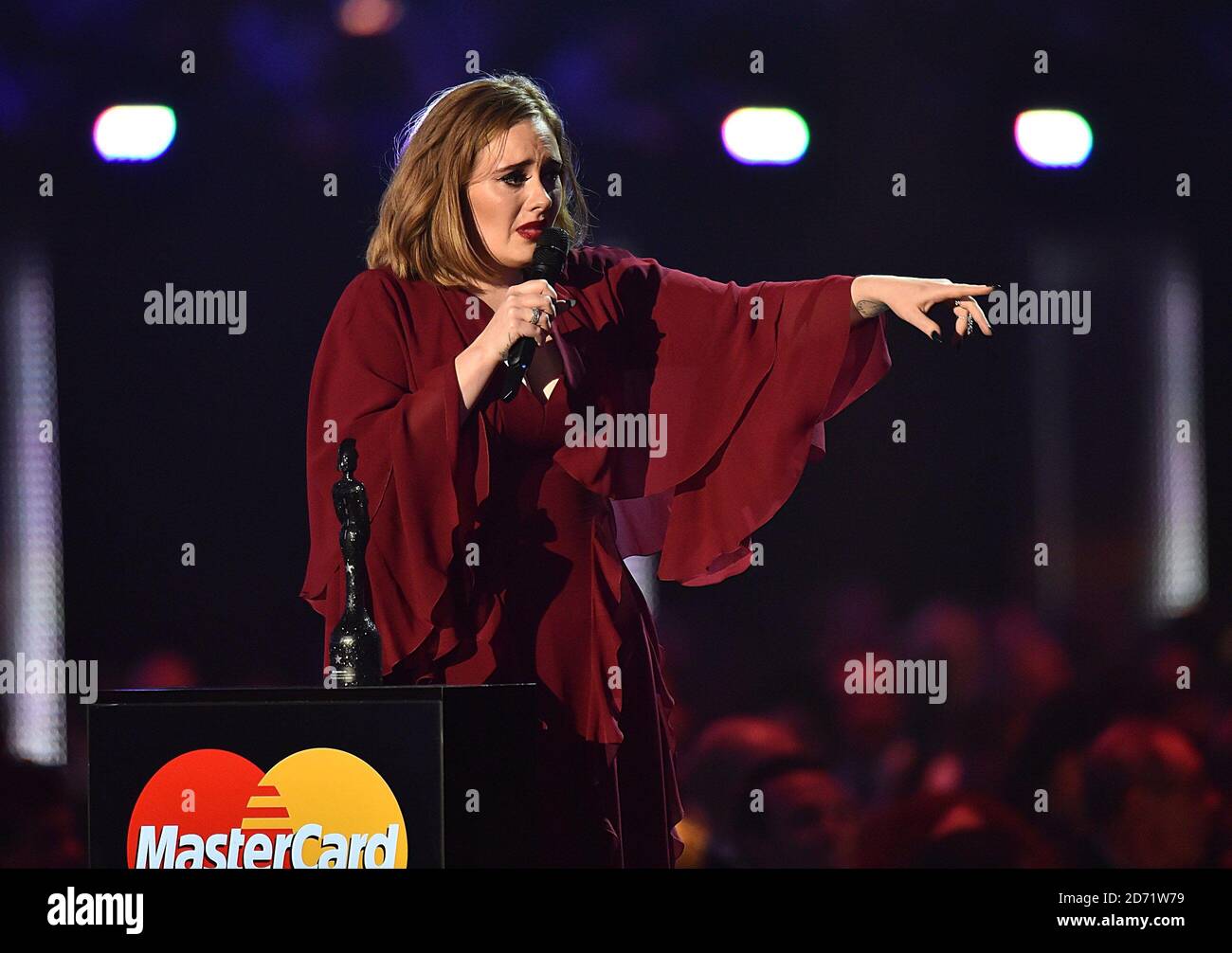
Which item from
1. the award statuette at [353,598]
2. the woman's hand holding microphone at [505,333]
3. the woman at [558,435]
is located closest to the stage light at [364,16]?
the woman at [558,435]

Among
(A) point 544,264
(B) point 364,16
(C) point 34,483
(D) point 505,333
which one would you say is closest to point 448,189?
(A) point 544,264

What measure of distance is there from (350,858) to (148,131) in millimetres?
1824

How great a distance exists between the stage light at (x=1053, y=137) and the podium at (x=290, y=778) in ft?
6.37

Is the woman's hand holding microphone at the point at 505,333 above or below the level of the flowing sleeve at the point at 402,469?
above

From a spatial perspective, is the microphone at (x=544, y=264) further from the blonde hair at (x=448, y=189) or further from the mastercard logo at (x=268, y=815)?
the mastercard logo at (x=268, y=815)

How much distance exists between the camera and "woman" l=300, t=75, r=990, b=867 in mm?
2219

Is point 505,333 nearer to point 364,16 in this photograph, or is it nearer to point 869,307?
point 869,307

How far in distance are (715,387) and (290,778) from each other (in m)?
0.99

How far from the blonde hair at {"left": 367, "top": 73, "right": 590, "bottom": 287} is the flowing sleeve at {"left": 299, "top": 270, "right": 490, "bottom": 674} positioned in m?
0.10

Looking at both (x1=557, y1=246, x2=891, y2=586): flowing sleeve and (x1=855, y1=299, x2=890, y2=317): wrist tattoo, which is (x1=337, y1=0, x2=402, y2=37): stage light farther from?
(x1=855, y1=299, x2=890, y2=317): wrist tattoo

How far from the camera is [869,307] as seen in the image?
2320 mm

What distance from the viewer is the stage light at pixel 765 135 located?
3.08 m

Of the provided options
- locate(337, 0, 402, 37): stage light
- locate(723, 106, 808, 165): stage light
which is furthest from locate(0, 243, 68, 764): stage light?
locate(723, 106, 808, 165): stage light

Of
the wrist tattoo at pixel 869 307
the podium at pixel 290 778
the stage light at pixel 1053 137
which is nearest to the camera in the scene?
the podium at pixel 290 778
